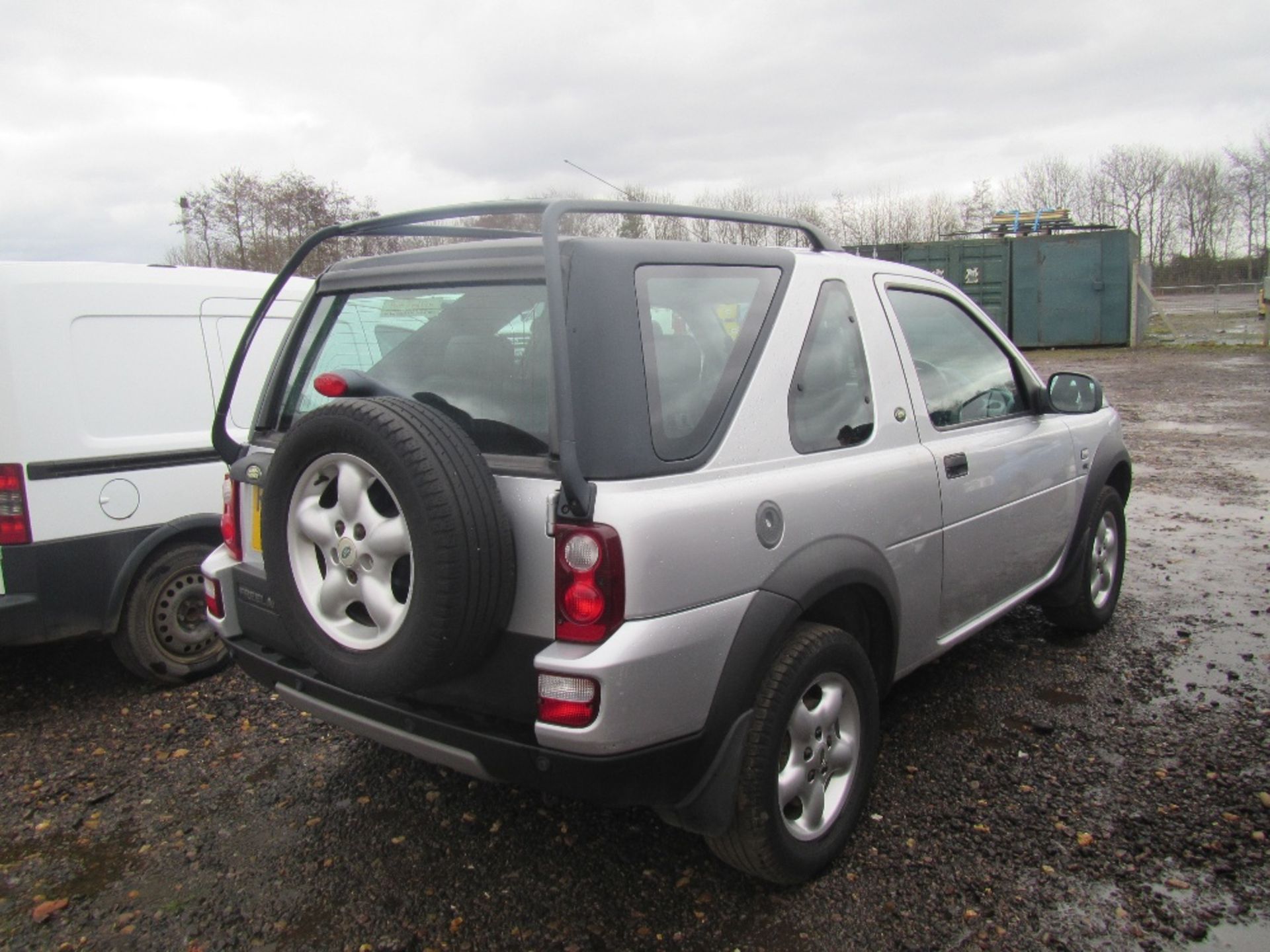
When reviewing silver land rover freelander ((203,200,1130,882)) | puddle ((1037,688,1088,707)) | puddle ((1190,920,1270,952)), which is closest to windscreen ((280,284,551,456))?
silver land rover freelander ((203,200,1130,882))

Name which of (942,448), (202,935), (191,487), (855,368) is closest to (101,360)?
(191,487)

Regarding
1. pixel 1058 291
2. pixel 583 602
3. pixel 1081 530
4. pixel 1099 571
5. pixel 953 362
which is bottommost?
pixel 1099 571

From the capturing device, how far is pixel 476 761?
233 cm

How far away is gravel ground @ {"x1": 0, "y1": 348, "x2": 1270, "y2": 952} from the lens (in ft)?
8.39

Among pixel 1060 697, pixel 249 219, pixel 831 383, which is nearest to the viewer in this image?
pixel 831 383

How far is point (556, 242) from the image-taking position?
7.31ft

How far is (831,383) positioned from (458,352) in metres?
1.11

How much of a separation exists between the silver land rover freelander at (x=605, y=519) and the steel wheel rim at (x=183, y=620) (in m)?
1.34

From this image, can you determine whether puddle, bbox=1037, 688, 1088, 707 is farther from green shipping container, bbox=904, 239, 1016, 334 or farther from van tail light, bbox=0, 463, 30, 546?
green shipping container, bbox=904, 239, 1016, 334

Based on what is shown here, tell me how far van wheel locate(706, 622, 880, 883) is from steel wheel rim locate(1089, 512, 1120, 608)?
223cm

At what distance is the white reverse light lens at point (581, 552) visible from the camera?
215 centimetres

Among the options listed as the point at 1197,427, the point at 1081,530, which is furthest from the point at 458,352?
the point at 1197,427

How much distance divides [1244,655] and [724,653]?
10.6 feet

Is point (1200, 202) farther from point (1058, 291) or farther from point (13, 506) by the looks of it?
point (13, 506)
